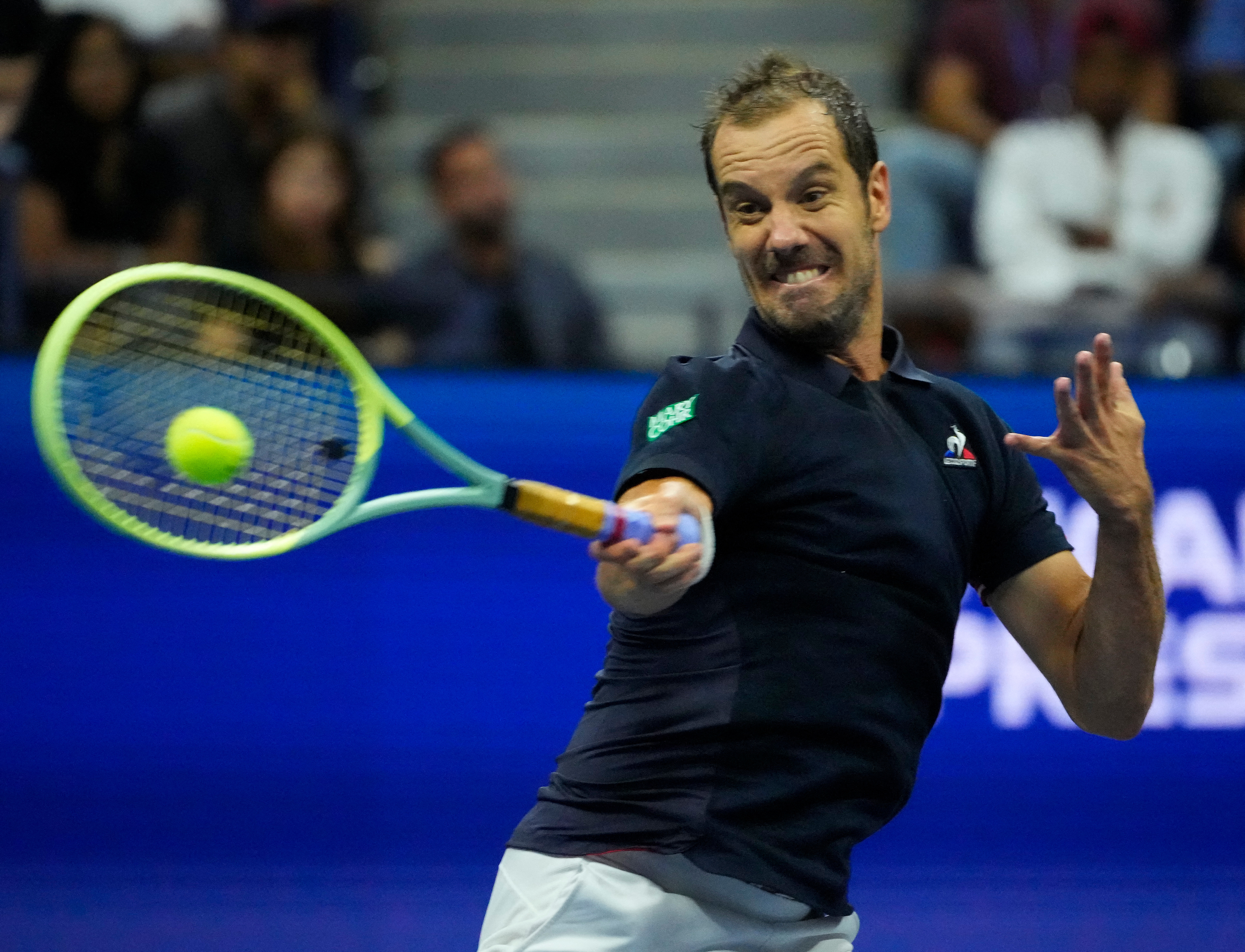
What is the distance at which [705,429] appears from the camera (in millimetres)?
2426

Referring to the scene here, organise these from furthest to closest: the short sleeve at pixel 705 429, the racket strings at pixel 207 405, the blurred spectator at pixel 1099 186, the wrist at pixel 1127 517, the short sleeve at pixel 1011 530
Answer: the blurred spectator at pixel 1099 186
the racket strings at pixel 207 405
the short sleeve at pixel 1011 530
the wrist at pixel 1127 517
the short sleeve at pixel 705 429

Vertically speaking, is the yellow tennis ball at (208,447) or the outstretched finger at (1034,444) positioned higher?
the outstretched finger at (1034,444)

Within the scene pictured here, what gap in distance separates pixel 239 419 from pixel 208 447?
67 centimetres

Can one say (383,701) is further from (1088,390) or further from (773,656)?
(1088,390)

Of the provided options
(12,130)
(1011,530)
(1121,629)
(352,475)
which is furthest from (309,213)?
(1121,629)

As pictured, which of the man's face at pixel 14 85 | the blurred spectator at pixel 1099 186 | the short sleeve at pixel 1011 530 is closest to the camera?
the short sleeve at pixel 1011 530

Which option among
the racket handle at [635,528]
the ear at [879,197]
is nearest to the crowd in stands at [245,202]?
the ear at [879,197]

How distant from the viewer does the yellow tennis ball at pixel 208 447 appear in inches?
98.6

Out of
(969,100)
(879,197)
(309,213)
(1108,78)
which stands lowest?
(879,197)

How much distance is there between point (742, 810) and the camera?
2473mm

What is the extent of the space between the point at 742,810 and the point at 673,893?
0.17m

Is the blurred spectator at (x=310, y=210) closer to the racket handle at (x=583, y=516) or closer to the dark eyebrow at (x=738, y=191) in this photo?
the dark eyebrow at (x=738, y=191)

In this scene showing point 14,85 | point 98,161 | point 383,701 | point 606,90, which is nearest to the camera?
point 383,701

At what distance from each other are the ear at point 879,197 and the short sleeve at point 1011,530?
37cm
